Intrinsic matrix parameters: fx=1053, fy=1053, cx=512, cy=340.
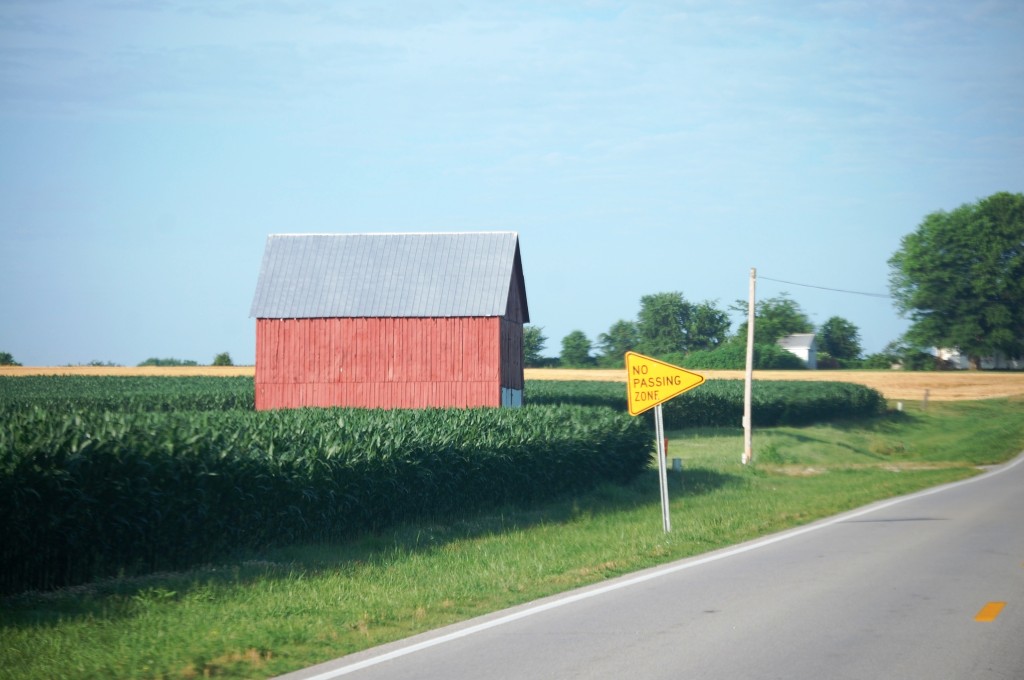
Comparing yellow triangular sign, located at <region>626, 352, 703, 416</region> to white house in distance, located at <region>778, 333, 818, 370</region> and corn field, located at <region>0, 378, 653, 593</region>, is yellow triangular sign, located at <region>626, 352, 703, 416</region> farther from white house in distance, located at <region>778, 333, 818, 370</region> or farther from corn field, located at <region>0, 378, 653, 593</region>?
white house in distance, located at <region>778, 333, 818, 370</region>

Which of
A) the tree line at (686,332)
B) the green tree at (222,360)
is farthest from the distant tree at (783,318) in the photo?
the green tree at (222,360)

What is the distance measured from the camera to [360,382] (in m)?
37.6

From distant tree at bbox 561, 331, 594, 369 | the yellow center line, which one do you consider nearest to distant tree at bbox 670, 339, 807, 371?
distant tree at bbox 561, 331, 594, 369

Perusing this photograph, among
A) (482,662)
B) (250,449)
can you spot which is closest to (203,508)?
(250,449)

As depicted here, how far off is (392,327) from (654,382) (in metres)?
21.9

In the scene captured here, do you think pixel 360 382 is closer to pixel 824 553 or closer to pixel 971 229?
pixel 824 553

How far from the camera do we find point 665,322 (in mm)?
139000

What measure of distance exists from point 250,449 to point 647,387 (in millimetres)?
6332

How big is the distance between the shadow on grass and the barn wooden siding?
41.0 feet

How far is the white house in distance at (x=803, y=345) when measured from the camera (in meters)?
122

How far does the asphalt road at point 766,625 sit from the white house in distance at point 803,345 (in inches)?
4343

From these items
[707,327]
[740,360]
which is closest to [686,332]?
[707,327]

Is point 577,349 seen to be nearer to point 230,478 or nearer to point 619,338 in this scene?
point 619,338

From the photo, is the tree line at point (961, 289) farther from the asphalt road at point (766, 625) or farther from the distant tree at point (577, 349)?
the asphalt road at point (766, 625)
